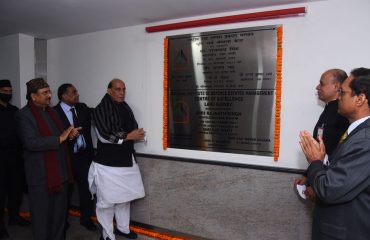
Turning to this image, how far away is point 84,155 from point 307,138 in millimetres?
2469

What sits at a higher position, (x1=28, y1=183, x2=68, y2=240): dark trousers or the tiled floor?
(x1=28, y1=183, x2=68, y2=240): dark trousers

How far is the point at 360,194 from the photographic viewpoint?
131 cm

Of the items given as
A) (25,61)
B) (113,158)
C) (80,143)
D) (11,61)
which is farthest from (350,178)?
(11,61)

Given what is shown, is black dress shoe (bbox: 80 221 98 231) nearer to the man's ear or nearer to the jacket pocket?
the jacket pocket

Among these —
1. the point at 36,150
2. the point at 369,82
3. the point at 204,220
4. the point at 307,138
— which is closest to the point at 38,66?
the point at 36,150

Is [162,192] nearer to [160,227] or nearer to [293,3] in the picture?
[160,227]

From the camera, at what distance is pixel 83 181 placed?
126 inches

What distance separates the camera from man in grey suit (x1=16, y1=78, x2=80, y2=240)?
234cm

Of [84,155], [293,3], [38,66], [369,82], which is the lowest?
[84,155]

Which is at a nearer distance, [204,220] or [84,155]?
[204,220]

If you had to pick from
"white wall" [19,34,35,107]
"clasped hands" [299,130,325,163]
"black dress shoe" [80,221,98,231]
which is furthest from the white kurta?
"clasped hands" [299,130,325,163]

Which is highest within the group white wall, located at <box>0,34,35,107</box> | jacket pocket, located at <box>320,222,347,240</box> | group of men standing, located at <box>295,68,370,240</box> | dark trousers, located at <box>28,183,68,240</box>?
white wall, located at <box>0,34,35,107</box>

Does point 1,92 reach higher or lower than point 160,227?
higher

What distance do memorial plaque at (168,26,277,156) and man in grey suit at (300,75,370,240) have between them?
3.57ft
